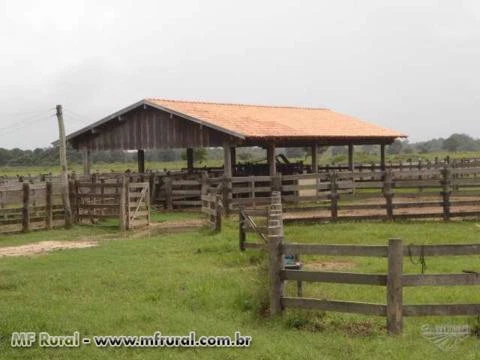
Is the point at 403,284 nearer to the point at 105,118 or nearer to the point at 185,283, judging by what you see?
the point at 185,283

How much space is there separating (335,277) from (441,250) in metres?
1.29

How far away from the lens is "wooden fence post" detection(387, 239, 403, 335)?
707 centimetres

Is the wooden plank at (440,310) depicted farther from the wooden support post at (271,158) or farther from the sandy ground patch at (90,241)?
the wooden support post at (271,158)

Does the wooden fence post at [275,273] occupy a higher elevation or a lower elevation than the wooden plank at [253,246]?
higher

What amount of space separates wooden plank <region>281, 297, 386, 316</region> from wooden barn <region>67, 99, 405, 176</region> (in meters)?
16.8

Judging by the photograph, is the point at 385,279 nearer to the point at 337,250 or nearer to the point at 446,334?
the point at 337,250

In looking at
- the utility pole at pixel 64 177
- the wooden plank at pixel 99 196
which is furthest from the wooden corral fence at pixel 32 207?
the wooden plank at pixel 99 196

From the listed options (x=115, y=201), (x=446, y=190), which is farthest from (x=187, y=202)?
(x=446, y=190)

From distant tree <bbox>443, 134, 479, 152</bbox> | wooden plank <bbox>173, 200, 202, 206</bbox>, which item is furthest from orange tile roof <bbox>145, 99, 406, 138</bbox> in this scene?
distant tree <bbox>443, 134, 479, 152</bbox>

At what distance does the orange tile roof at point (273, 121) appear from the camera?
26.3 metres

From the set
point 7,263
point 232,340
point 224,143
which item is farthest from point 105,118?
point 232,340

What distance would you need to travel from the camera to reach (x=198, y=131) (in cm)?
2633

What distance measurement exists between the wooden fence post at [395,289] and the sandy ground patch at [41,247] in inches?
405

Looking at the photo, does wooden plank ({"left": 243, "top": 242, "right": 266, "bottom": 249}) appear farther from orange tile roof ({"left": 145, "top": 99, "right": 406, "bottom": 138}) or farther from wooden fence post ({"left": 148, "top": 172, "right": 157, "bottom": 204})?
wooden fence post ({"left": 148, "top": 172, "right": 157, "bottom": 204})
